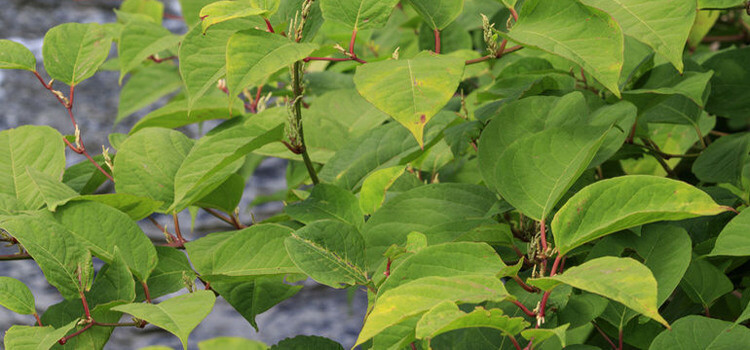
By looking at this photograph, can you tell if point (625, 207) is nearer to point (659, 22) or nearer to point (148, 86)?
point (659, 22)

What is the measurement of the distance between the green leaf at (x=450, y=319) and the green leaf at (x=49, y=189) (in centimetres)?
37

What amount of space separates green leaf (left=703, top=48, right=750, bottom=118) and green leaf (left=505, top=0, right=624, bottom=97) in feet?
1.21

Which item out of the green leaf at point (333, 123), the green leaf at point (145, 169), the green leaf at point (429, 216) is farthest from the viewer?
the green leaf at point (333, 123)

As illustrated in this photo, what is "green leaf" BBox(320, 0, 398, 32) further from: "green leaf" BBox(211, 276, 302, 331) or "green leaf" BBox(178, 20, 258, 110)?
"green leaf" BBox(211, 276, 302, 331)

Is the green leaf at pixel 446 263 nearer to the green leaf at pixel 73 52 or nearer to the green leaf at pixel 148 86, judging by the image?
the green leaf at pixel 73 52

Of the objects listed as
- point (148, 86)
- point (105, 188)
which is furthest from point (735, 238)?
point (105, 188)

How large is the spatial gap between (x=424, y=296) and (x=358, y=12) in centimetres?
25

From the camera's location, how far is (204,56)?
0.53 meters

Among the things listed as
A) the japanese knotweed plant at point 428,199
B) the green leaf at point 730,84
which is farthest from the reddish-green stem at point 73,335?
the green leaf at point 730,84

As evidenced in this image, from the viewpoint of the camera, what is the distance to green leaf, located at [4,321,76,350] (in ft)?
1.74

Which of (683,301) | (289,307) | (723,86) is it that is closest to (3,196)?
(683,301)

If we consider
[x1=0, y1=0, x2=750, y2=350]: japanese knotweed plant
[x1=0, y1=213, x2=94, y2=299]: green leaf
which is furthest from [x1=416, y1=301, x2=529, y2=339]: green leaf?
[x1=0, y1=213, x2=94, y2=299]: green leaf

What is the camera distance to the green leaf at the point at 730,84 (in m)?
0.78

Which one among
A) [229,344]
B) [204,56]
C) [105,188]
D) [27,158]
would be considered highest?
[204,56]
